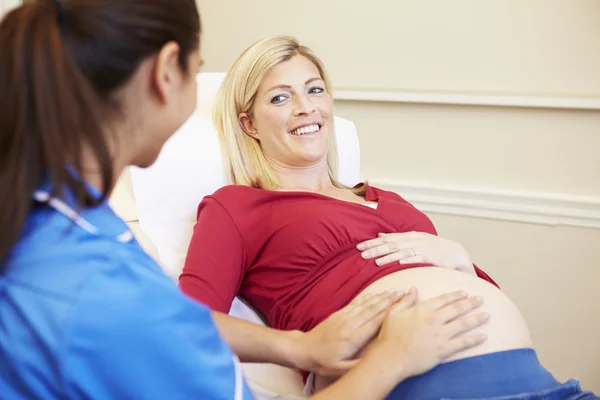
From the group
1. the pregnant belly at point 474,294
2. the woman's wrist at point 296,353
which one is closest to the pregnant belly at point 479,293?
the pregnant belly at point 474,294

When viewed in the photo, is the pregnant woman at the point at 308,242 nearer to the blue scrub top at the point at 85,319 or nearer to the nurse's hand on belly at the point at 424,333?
the nurse's hand on belly at the point at 424,333

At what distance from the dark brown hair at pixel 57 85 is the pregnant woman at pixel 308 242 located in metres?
0.61

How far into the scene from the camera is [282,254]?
1.39 meters

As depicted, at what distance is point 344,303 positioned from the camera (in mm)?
1302

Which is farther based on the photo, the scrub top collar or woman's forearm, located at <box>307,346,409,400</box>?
woman's forearm, located at <box>307,346,409,400</box>

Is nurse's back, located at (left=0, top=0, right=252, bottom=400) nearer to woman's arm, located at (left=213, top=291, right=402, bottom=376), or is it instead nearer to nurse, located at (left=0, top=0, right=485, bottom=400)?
nurse, located at (left=0, top=0, right=485, bottom=400)

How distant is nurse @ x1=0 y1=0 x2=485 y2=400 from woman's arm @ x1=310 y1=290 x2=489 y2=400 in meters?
0.35

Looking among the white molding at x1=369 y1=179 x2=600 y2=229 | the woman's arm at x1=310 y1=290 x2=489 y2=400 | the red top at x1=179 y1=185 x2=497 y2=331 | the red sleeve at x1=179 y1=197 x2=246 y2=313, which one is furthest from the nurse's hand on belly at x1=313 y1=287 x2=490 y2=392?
the white molding at x1=369 y1=179 x2=600 y2=229

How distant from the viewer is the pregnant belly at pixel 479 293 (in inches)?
48.6

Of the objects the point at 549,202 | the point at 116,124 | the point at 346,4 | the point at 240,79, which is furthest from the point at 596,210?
the point at 116,124

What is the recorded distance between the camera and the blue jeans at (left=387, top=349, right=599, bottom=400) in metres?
1.10

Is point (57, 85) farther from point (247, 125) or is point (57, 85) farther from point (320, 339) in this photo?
point (247, 125)

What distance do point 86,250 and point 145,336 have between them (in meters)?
0.10

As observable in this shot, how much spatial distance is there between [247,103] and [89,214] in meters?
0.93
